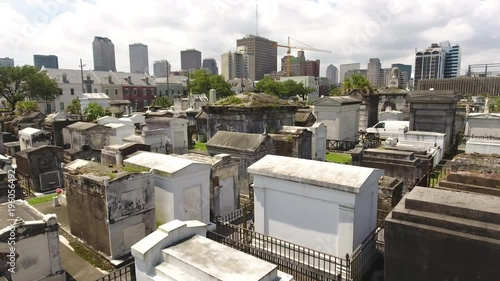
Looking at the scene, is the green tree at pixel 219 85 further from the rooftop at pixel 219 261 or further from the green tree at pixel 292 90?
the rooftop at pixel 219 261

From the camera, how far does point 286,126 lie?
23188mm

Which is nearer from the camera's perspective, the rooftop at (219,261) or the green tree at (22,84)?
the rooftop at (219,261)

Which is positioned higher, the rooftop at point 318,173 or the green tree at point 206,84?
the green tree at point 206,84

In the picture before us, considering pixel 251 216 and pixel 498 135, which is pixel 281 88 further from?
pixel 251 216

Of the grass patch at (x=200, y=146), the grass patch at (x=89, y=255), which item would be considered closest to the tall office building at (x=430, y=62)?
the grass patch at (x=200, y=146)

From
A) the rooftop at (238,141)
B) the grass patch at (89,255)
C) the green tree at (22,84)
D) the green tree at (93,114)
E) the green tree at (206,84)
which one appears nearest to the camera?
the grass patch at (89,255)

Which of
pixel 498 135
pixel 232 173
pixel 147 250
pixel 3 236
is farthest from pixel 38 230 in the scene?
pixel 498 135

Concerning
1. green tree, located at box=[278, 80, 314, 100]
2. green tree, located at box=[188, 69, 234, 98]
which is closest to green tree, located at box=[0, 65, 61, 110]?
green tree, located at box=[188, 69, 234, 98]

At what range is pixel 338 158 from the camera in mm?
24953

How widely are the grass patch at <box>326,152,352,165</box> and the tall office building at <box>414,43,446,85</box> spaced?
6090 inches

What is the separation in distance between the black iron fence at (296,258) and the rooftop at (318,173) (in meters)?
1.82

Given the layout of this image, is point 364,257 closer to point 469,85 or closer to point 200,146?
point 200,146

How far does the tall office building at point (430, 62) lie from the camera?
522 ft

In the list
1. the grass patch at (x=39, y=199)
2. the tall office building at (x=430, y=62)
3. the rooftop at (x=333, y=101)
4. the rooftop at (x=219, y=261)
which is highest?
the tall office building at (x=430, y=62)
